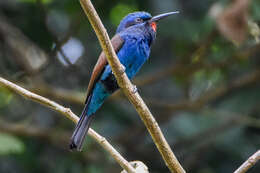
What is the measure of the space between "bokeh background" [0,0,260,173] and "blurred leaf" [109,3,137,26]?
1 cm

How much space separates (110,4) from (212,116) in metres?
1.62

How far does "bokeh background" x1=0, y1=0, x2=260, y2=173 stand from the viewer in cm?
527

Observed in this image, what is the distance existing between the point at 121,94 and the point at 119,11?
2.86 feet

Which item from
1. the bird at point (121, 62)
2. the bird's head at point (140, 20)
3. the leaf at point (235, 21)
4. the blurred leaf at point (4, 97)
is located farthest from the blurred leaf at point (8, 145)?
the leaf at point (235, 21)

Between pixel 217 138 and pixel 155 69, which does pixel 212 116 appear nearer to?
pixel 217 138

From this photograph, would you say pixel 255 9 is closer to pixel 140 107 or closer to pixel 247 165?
pixel 140 107

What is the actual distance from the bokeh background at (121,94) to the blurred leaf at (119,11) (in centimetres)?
1

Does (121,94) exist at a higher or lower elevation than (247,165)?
lower

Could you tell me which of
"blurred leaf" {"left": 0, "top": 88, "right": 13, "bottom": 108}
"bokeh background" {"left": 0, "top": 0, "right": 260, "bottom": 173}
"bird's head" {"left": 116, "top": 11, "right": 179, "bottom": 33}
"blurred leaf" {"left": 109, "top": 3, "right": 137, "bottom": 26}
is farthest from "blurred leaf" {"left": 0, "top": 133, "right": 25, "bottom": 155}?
"blurred leaf" {"left": 109, "top": 3, "right": 137, "bottom": 26}

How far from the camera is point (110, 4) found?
17.3ft

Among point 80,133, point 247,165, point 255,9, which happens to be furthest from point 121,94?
point 247,165

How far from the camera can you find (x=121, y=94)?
542 cm

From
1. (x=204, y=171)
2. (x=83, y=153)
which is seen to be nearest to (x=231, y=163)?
(x=204, y=171)

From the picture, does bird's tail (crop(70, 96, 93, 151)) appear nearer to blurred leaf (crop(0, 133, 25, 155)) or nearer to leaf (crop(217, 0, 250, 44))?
blurred leaf (crop(0, 133, 25, 155))
